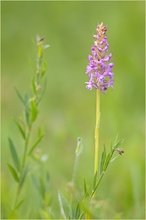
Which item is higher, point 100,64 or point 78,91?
point 78,91

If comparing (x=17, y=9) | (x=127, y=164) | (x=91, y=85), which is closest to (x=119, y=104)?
(x=127, y=164)

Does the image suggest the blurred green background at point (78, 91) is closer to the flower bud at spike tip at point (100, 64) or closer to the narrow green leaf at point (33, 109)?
the narrow green leaf at point (33, 109)

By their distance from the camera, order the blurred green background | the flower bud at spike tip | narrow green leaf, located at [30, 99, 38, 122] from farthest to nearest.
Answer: the blurred green background < narrow green leaf, located at [30, 99, 38, 122] < the flower bud at spike tip

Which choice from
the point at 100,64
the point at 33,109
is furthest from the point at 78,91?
the point at 100,64

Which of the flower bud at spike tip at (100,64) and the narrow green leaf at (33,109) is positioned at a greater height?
the flower bud at spike tip at (100,64)

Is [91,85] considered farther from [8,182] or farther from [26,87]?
[26,87]

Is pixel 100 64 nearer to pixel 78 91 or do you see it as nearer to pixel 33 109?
pixel 33 109

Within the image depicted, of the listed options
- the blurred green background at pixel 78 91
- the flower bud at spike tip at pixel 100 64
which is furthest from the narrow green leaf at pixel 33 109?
the flower bud at spike tip at pixel 100 64

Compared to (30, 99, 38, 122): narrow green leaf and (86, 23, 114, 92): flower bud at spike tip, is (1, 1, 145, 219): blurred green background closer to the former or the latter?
(30, 99, 38, 122): narrow green leaf

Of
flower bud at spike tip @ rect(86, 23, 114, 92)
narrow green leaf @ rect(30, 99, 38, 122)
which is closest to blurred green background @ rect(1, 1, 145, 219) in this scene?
narrow green leaf @ rect(30, 99, 38, 122)

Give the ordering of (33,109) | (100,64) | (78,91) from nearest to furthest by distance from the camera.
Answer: (100,64) → (33,109) → (78,91)
